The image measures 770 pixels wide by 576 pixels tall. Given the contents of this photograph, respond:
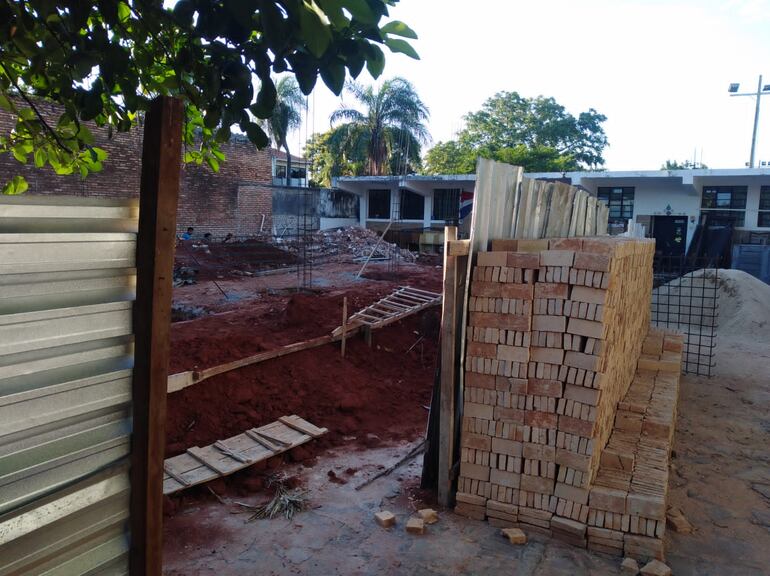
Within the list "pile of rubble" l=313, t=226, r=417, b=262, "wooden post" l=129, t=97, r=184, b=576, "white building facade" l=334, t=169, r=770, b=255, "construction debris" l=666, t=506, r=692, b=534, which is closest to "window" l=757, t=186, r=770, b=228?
"white building facade" l=334, t=169, r=770, b=255

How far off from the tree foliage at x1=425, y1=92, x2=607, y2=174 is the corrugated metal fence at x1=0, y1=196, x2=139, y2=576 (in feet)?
127

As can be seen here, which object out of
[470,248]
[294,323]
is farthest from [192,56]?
[294,323]

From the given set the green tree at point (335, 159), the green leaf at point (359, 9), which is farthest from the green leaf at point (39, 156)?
the green tree at point (335, 159)

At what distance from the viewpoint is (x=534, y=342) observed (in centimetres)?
452

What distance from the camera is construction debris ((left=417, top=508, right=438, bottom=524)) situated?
185 inches

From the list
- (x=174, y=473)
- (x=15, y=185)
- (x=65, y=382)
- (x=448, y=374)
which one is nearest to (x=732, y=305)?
(x=448, y=374)

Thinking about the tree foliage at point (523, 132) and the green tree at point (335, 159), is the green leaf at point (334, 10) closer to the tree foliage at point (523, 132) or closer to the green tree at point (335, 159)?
the green tree at point (335, 159)

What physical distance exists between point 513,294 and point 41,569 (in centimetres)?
359

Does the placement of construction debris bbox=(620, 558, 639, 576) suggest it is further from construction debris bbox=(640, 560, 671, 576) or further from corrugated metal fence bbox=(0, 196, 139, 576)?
corrugated metal fence bbox=(0, 196, 139, 576)

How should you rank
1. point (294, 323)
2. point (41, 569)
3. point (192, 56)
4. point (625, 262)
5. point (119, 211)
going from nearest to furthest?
point (41, 569)
point (119, 211)
point (192, 56)
point (625, 262)
point (294, 323)

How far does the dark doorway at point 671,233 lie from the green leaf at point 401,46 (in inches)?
929

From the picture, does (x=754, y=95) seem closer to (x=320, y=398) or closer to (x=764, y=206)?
(x=764, y=206)

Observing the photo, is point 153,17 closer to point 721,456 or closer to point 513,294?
point 513,294

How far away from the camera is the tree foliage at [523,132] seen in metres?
40.5
